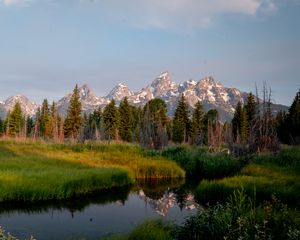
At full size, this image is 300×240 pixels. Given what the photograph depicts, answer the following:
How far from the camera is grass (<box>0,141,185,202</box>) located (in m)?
19.9

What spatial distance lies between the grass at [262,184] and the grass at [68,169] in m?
6.32

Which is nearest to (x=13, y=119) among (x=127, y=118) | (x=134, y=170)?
(x=127, y=118)

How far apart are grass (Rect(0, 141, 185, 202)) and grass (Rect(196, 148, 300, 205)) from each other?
6.32 meters

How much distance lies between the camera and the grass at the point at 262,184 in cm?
1967

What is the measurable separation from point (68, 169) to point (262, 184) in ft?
38.7

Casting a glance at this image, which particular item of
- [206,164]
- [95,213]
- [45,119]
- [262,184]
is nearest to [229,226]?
[95,213]

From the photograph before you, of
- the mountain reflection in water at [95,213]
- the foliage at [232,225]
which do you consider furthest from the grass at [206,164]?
the foliage at [232,225]

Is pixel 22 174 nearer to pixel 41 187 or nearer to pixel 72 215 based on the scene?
pixel 41 187

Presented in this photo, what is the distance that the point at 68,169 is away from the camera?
25688 millimetres

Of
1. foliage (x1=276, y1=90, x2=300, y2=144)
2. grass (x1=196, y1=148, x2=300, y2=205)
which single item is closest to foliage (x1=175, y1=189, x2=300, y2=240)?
grass (x1=196, y1=148, x2=300, y2=205)

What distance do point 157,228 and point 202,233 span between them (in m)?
2.33

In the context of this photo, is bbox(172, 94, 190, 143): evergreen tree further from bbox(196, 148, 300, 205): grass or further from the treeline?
bbox(196, 148, 300, 205): grass

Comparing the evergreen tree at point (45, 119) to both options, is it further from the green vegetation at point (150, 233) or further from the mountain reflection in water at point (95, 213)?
the green vegetation at point (150, 233)

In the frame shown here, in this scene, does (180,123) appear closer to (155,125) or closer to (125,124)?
(155,125)
